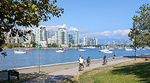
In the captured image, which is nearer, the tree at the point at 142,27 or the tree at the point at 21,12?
the tree at the point at 21,12

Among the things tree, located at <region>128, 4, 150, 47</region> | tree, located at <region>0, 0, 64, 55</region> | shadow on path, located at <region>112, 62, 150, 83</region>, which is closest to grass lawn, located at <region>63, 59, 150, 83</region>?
shadow on path, located at <region>112, 62, 150, 83</region>

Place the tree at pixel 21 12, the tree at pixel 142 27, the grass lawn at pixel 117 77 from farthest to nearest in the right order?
the tree at pixel 142 27 → the grass lawn at pixel 117 77 → the tree at pixel 21 12

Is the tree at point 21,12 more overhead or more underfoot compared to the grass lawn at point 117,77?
more overhead

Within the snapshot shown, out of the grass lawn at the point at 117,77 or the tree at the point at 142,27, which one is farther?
the tree at the point at 142,27

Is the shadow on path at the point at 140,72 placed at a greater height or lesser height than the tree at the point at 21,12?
lesser

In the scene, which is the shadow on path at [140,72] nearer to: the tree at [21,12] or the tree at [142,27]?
the tree at [21,12]

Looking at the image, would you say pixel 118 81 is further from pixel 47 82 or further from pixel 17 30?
pixel 17 30

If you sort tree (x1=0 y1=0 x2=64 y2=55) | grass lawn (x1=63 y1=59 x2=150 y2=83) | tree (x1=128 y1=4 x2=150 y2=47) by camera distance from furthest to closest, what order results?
tree (x1=128 y1=4 x2=150 y2=47), grass lawn (x1=63 y1=59 x2=150 y2=83), tree (x1=0 y1=0 x2=64 y2=55)

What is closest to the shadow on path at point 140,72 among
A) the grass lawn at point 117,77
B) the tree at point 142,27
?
the grass lawn at point 117,77

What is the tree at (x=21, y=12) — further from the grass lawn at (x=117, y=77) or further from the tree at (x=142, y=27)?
the tree at (x=142, y=27)

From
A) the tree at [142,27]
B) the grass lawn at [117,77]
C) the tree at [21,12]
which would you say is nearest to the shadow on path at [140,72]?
the grass lawn at [117,77]

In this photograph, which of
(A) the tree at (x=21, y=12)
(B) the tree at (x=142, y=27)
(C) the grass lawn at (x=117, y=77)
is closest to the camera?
(A) the tree at (x=21, y=12)

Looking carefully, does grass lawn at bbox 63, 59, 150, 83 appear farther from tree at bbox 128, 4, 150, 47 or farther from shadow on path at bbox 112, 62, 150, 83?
tree at bbox 128, 4, 150, 47

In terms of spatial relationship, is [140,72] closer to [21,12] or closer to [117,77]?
[117,77]
